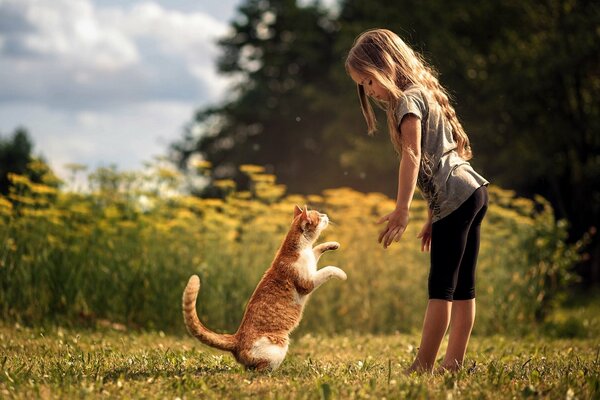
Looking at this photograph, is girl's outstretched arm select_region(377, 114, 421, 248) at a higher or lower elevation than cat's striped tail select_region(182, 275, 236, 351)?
higher

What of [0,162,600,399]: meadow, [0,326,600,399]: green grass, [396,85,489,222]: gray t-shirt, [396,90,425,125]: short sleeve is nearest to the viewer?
[0,326,600,399]: green grass

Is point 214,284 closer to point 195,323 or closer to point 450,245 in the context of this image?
point 195,323

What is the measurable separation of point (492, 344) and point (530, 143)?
→ 11.7 metres

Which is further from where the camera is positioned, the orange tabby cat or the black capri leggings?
the black capri leggings

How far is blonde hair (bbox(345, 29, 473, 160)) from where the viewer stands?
4.41 meters

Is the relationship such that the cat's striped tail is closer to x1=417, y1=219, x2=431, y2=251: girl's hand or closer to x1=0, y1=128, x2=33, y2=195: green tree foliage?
x1=417, y1=219, x2=431, y2=251: girl's hand

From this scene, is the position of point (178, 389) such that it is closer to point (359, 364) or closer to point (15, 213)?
point (359, 364)

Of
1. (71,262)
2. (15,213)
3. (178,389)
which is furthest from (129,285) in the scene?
(178,389)

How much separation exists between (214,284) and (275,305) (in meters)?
3.92

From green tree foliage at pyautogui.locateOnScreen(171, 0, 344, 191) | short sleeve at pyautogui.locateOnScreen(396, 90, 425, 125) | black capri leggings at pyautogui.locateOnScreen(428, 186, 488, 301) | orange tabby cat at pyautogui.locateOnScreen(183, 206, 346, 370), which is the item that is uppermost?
green tree foliage at pyautogui.locateOnScreen(171, 0, 344, 191)

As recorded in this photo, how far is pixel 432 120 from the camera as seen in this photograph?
4410 millimetres

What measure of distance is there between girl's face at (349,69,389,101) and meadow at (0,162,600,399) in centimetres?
147

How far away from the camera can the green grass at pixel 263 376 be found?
3.65m

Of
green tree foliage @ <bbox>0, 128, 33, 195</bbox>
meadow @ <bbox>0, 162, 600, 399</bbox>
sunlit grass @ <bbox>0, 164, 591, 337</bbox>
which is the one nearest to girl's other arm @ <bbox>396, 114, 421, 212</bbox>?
meadow @ <bbox>0, 162, 600, 399</bbox>
